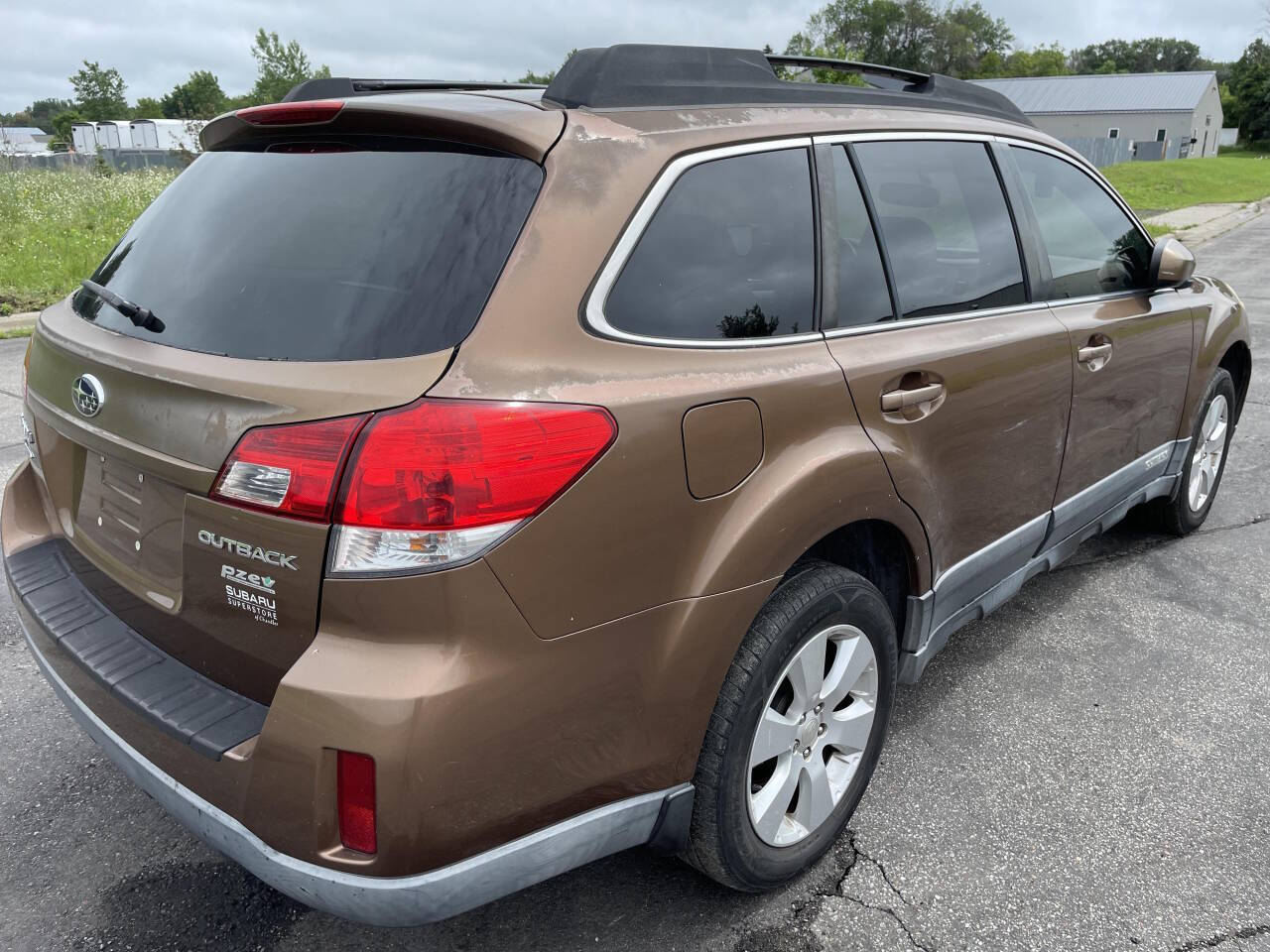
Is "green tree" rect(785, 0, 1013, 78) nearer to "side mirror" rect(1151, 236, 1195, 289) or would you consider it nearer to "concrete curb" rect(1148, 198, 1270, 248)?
"concrete curb" rect(1148, 198, 1270, 248)

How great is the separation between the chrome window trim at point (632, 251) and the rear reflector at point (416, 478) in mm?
265

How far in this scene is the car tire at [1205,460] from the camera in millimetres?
4348

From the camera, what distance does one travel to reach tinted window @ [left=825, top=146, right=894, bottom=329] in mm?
2381

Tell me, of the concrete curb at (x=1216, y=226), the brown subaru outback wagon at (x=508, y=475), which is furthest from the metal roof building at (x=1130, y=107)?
the brown subaru outback wagon at (x=508, y=475)

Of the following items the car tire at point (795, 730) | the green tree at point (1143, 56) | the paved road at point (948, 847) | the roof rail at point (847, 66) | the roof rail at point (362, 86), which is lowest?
the paved road at point (948, 847)

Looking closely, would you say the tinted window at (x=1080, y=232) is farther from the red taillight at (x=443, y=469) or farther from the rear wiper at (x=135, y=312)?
the rear wiper at (x=135, y=312)

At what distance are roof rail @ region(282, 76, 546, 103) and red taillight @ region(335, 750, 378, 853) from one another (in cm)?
168

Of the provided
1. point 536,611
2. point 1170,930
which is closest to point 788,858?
point 1170,930

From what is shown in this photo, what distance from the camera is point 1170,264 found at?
361 centimetres

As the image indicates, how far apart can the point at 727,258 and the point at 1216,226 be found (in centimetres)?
2319

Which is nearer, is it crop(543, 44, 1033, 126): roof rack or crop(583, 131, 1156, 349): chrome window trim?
crop(583, 131, 1156, 349): chrome window trim

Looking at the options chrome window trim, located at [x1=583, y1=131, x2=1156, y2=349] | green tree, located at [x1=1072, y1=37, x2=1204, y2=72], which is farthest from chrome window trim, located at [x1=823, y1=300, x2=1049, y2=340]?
green tree, located at [x1=1072, y1=37, x2=1204, y2=72]

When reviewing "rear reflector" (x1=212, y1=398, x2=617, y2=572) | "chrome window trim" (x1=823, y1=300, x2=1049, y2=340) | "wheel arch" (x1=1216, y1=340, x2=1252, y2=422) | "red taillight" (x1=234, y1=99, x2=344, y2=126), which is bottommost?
"wheel arch" (x1=1216, y1=340, x2=1252, y2=422)

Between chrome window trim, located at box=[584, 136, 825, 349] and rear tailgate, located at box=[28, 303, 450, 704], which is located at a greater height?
chrome window trim, located at box=[584, 136, 825, 349]
